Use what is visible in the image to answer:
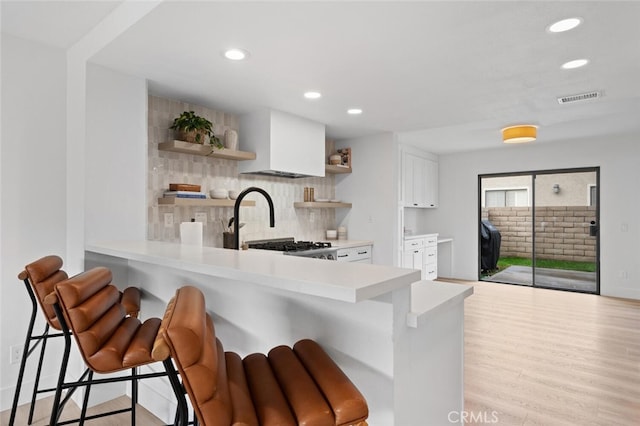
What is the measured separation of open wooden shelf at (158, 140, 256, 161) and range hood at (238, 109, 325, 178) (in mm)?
159

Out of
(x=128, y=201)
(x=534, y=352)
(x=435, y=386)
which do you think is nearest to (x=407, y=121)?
(x=534, y=352)

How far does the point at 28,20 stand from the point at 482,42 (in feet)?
8.57

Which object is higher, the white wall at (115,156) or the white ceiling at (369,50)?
the white ceiling at (369,50)

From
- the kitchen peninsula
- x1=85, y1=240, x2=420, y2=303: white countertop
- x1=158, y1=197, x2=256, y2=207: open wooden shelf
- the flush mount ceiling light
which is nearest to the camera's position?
x1=85, y1=240, x2=420, y2=303: white countertop

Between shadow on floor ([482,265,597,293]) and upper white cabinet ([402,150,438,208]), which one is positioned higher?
upper white cabinet ([402,150,438,208])

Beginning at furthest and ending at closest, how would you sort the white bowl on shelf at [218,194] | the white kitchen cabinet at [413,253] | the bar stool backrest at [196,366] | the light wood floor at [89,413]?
1. the white kitchen cabinet at [413,253]
2. the white bowl on shelf at [218,194]
3. the light wood floor at [89,413]
4. the bar stool backrest at [196,366]

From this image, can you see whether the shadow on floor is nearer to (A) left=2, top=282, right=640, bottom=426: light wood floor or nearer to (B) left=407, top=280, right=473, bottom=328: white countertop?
(A) left=2, top=282, right=640, bottom=426: light wood floor

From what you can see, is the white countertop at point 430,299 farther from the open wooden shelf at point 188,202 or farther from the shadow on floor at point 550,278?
the shadow on floor at point 550,278

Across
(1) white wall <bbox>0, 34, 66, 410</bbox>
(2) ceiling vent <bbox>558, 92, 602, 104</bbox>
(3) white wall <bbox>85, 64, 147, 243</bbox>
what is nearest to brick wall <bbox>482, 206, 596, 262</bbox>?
(2) ceiling vent <bbox>558, 92, 602, 104</bbox>

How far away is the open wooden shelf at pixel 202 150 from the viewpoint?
2.97 meters

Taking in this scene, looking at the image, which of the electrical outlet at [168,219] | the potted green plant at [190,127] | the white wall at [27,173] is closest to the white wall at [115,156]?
the white wall at [27,173]

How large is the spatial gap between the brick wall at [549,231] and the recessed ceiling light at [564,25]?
191 inches

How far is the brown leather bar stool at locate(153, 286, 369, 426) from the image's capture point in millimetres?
800

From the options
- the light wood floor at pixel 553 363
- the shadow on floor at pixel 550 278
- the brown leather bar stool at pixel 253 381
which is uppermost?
the brown leather bar stool at pixel 253 381
